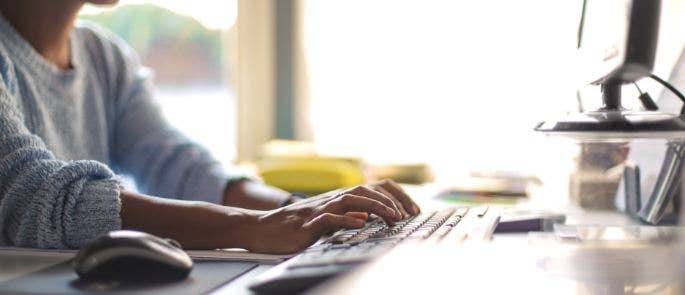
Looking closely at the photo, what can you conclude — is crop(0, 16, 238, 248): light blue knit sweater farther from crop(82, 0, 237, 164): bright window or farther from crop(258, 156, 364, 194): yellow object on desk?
crop(82, 0, 237, 164): bright window

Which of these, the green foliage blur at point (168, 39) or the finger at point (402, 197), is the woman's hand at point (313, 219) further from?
the green foliage blur at point (168, 39)

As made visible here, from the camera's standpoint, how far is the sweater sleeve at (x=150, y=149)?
1.58 meters

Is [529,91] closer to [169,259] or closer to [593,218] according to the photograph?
[593,218]

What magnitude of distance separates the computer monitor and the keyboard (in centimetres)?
24

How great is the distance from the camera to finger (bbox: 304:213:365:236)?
1.01 m

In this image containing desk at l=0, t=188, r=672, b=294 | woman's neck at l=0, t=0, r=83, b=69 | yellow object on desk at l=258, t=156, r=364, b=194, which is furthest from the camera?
yellow object on desk at l=258, t=156, r=364, b=194

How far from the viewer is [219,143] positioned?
3.13 metres

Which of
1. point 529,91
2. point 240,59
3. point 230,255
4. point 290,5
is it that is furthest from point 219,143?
point 230,255

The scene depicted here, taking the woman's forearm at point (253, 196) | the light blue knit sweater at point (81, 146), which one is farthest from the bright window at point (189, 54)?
the woman's forearm at point (253, 196)

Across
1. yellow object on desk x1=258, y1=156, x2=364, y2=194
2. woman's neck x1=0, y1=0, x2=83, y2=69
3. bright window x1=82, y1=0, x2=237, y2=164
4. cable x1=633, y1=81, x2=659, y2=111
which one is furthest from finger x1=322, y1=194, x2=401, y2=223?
bright window x1=82, y1=0, x2=237, y2=164

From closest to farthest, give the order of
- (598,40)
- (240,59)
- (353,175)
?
(598,40), (353,175), (240,59)

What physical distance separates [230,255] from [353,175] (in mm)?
1368

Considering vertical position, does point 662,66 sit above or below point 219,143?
above

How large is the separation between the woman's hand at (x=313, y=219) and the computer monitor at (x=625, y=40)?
0.99 feet
